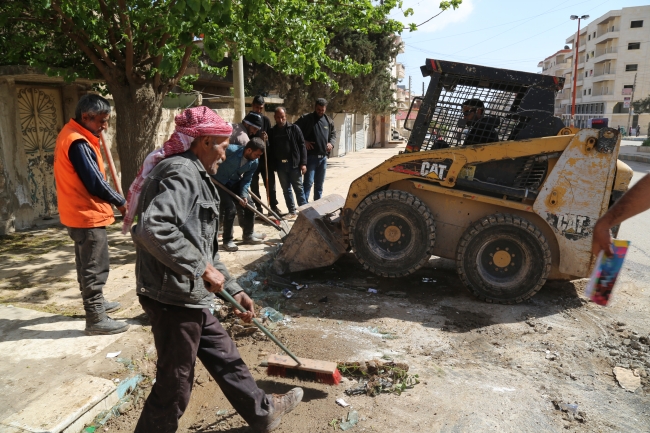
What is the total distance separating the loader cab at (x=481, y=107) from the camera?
4664 mm

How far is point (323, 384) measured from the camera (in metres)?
3.34

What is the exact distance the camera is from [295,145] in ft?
25.6

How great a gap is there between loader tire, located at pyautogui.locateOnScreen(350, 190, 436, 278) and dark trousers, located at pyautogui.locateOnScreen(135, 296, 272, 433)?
262 centimetres

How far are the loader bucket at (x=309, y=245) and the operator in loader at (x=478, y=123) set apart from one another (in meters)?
1.65

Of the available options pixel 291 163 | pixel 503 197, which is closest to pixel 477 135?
pixel 503 197

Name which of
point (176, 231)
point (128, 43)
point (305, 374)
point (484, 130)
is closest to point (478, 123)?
point (484, 130)

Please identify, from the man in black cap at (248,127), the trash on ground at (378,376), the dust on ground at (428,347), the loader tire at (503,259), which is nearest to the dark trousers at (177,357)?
the dust on ground at (428,347)

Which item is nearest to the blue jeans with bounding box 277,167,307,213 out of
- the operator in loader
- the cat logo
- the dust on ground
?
the dust on ground

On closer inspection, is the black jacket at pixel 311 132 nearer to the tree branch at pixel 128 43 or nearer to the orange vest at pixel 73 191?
the tree branch at pixel 128 43

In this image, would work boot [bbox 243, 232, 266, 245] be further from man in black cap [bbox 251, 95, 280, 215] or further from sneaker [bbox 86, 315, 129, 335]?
sneaker [bbox 86, 315, 129, 335]

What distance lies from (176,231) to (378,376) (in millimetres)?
1874

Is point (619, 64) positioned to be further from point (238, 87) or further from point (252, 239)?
point (252, 239)

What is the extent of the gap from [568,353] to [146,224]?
3.32 m

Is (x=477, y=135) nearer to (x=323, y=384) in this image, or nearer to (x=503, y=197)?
(x=503, y=197)
